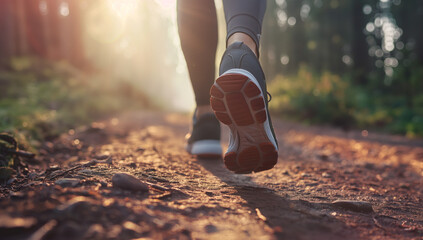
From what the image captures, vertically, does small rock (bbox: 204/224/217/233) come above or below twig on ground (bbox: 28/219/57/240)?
below

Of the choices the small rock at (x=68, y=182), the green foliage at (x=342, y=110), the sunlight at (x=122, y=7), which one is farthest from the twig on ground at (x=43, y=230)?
the sunlight at (x=122, y=7)

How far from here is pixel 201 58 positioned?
1942mm

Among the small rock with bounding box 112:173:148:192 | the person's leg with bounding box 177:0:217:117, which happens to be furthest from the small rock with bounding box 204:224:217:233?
the person's leg with bounding box 177:0:217:117

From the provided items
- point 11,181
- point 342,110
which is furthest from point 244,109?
point 342,110

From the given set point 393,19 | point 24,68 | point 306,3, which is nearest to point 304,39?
point 306,3

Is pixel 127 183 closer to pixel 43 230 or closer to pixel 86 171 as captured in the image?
pixel 86 171

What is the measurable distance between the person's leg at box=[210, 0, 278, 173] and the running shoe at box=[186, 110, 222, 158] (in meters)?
0.70

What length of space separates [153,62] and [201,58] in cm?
2715

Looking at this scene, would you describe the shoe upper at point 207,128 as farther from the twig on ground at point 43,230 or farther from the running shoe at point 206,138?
the twig on ground at point 43,230

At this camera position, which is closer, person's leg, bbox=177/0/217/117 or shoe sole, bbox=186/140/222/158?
person's leg, bbox=177/0/217/117

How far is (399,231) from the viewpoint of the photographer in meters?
0.98

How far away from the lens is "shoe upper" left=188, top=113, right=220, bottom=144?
203cm

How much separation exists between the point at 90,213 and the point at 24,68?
7823mm

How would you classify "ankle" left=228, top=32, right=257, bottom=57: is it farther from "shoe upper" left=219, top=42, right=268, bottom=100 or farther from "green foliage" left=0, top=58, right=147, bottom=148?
"green foliage" left=0, top=58, right=147, bottom=148
